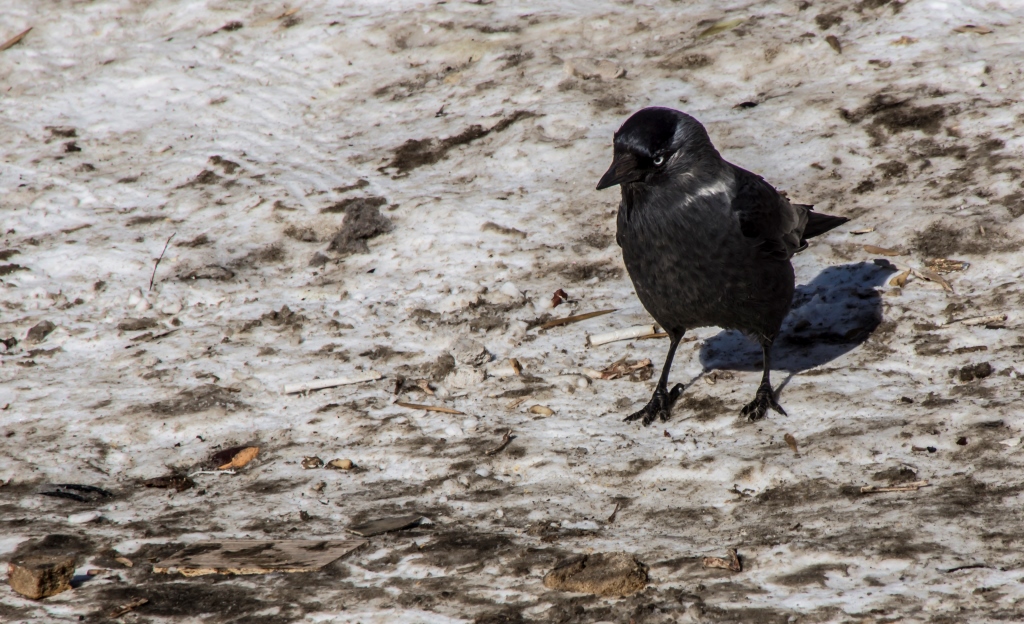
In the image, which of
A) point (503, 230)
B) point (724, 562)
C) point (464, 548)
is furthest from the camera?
point (503, 230)

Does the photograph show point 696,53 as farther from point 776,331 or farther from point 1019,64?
point 776,331

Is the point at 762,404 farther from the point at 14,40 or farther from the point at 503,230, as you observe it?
the point at 14,40

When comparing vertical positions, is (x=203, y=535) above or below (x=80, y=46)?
below

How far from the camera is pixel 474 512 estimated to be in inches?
159

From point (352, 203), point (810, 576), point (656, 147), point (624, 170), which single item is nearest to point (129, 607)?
point (810, 576)

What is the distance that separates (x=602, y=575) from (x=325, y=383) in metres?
2.44

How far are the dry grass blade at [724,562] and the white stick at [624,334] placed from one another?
2198 millimetres

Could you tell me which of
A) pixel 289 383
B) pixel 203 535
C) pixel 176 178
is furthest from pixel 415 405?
pixel 176 178

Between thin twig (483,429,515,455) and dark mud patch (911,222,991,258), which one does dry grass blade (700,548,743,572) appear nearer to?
thin twig (483,429,515,455)

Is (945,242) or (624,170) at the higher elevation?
(624,170)

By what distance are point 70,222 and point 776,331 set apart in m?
5.49

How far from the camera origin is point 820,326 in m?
5.40

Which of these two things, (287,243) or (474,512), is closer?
(474,512)

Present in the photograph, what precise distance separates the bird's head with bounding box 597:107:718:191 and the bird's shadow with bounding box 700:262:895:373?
136cm
